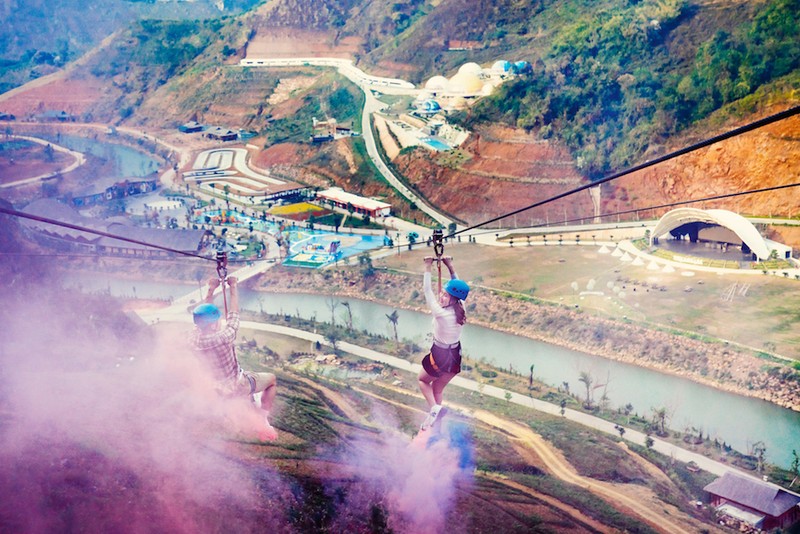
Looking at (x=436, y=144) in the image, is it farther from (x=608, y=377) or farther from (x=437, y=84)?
(x=608, y=377)

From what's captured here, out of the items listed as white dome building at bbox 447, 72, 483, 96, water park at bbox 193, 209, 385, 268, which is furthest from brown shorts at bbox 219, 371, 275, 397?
white dome building at bbox 447, 72, 483, 96

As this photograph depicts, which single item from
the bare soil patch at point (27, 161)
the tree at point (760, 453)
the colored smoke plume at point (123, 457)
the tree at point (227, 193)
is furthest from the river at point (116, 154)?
the colored smoke plume at point (123, 457)

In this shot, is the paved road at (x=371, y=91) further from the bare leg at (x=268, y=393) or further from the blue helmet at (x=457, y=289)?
the blue helmet at (x=457, y=289)

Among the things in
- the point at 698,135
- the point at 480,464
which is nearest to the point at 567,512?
the point at 480,464

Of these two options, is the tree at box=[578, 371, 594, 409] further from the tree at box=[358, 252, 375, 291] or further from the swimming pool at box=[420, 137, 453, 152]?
the swimming pool at box=[420, 137, 453, 152]

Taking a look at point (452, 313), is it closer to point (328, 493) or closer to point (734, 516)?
point (328, 493)

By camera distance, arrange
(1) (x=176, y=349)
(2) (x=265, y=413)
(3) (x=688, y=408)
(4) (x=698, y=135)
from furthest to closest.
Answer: (4) (x=698, y=135) < (3) (x=688, y=408) < (1) (x=176, y=349) < (2) (x=265, y=413)
